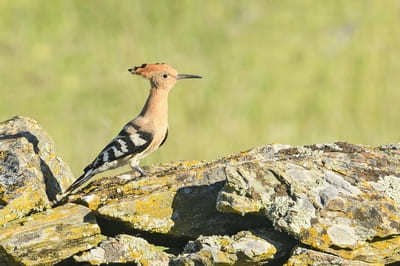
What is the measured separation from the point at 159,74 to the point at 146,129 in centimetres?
82

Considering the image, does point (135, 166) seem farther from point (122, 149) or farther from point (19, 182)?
point (19, 182)

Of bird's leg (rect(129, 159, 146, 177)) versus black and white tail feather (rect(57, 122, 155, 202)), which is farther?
black and white tail feather (rect(57, 122, 155, 202))

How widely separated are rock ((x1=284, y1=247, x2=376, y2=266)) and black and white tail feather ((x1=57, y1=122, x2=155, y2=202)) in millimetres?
3511

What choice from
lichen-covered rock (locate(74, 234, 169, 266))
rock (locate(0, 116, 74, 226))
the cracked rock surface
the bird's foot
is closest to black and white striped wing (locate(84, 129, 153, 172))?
the bird's foot

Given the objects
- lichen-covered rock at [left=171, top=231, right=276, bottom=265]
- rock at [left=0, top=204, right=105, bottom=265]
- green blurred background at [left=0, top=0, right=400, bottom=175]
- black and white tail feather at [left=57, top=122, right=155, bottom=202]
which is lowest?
rock at [left=0, top=204, right=105, bottom=265]

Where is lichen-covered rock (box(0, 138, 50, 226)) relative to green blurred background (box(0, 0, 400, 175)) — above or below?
below

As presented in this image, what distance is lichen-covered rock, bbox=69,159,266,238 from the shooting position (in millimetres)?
11805

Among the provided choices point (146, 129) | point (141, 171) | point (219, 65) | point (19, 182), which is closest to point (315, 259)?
point (141, 171)

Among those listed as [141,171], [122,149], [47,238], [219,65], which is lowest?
[47,238]

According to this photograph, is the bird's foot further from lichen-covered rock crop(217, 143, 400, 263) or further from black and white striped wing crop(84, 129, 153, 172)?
lichen-covered rock crop(217, 143, 400, 263)

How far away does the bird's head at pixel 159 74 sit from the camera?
1429 centimetres

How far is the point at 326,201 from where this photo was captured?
11.4 meters

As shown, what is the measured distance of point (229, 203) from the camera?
11.3 metres

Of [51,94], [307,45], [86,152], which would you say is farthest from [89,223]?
[307,45]
